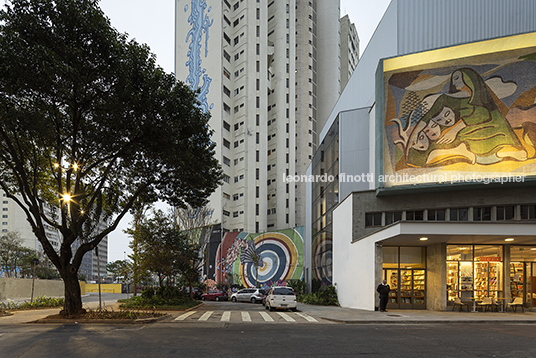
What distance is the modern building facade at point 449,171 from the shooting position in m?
23.8

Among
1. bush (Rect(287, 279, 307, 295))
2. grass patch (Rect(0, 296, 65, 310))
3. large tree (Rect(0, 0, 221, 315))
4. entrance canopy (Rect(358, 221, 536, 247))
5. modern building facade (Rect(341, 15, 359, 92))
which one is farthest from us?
modern building facade (Rect(341, 15, 359, 92))

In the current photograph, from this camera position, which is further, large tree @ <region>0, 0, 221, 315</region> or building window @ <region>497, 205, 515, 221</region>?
building window @ <region>497, 205, 515, 221</region>

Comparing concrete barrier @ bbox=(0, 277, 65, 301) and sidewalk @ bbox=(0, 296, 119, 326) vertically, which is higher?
sidewalk @ bbox=(0, 296, 119, 326)

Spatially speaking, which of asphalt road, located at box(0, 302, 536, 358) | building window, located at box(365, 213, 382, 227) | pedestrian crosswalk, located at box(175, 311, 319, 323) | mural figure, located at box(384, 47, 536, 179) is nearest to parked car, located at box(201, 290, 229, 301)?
building window, located at box(365, 213, 382, 227)

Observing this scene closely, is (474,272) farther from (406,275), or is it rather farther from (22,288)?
(22,288)

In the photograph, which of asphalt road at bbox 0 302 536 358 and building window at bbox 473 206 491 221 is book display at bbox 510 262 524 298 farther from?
asphalt road at bbox 0 302 536 358

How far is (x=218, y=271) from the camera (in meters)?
61.0

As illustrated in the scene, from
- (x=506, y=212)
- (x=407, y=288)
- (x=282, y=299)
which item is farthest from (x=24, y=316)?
(x=506, y=212)

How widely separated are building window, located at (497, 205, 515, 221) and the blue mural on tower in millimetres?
55944

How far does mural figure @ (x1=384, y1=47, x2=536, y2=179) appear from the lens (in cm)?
2442

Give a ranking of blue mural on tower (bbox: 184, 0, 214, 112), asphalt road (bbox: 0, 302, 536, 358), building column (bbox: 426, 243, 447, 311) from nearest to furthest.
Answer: asphalt road (bbox: 0, 302, 536, 358)
building column (bbox: 426, 243, 447, 311)
blue mural on tower (bbox: 184, 0, 214, 112)

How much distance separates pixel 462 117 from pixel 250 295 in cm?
2617

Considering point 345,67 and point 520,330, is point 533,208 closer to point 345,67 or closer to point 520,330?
point 520,330

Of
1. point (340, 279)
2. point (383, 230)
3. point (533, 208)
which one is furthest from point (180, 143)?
point (533, 208)
